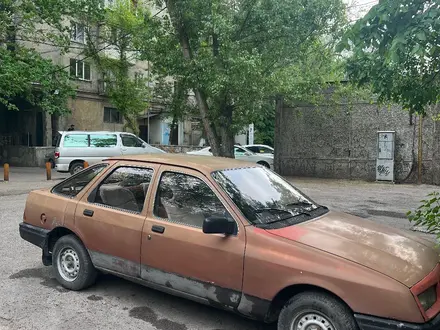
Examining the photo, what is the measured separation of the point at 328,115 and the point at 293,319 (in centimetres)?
1608

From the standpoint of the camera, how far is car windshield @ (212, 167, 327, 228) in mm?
3533

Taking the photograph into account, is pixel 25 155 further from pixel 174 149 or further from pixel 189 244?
pixel 189 244

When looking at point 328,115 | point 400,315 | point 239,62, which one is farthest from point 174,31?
point 400,315

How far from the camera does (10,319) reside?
378cm

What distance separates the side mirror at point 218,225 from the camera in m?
3.24

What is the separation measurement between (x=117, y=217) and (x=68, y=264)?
3.32 feet

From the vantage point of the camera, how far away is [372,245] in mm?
3223

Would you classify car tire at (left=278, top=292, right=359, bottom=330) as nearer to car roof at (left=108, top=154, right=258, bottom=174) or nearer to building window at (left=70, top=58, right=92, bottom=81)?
car roof at (left=108, top=154, right=258, bottom=174)

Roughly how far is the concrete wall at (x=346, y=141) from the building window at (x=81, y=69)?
45.7ft

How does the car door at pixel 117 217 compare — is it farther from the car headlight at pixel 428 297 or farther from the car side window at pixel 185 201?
the car headlight at pixel 428 297

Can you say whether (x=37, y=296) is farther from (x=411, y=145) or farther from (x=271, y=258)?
(x=411, y=145)

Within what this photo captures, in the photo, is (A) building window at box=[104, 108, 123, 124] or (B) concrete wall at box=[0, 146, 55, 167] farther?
(A) building window at box=[104, 108, 123, 124]

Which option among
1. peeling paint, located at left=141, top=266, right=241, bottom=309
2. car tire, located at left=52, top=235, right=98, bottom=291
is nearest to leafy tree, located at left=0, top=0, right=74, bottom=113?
car tire, located at left=52, top=235, right=98, bottom=291

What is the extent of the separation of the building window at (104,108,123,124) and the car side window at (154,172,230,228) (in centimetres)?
2512
